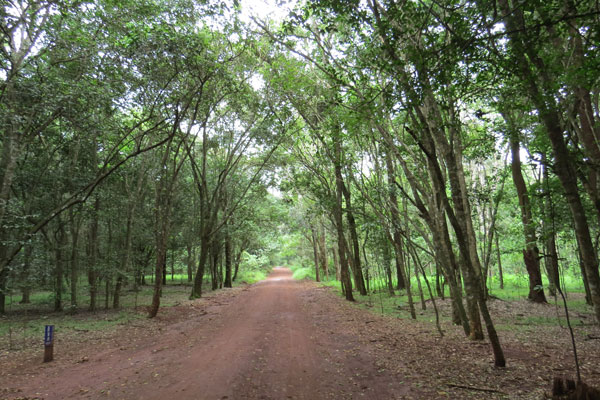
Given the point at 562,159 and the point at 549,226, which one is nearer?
the point at 562,159

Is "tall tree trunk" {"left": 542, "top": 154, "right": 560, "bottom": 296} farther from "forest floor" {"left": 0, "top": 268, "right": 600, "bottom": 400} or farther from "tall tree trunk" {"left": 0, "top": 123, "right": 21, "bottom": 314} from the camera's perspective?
"tall tree trunk" {"left": 0, "top": 123, "right": 21, "bottom": 314}

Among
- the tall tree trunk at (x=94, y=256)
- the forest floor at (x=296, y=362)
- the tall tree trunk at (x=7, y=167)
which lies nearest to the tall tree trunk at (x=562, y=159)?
the forest floor at (x=296, y=362)

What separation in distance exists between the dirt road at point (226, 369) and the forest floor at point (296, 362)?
2cm

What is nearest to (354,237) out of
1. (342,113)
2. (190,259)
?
(342,113)

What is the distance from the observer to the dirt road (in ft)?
17.0

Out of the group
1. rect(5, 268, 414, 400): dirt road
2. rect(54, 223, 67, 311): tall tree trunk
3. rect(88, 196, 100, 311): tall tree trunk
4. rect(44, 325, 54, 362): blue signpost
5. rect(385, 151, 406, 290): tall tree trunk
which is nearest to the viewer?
rect(5, 268, 414, 400): dirt road

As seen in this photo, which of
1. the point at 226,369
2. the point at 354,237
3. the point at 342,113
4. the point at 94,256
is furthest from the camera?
the point at 354,237

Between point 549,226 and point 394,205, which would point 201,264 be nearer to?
point 394,205

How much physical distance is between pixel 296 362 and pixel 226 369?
1462mm

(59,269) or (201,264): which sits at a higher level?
(59,269)

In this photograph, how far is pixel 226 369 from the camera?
6152 millimetres

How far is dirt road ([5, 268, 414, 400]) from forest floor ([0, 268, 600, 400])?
2cm

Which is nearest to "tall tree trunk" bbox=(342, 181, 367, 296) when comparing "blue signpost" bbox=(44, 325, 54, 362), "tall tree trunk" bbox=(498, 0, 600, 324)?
"tall tree trunk" bbox=(498, 0, 600, 324)

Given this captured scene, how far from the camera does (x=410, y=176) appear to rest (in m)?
8.79
